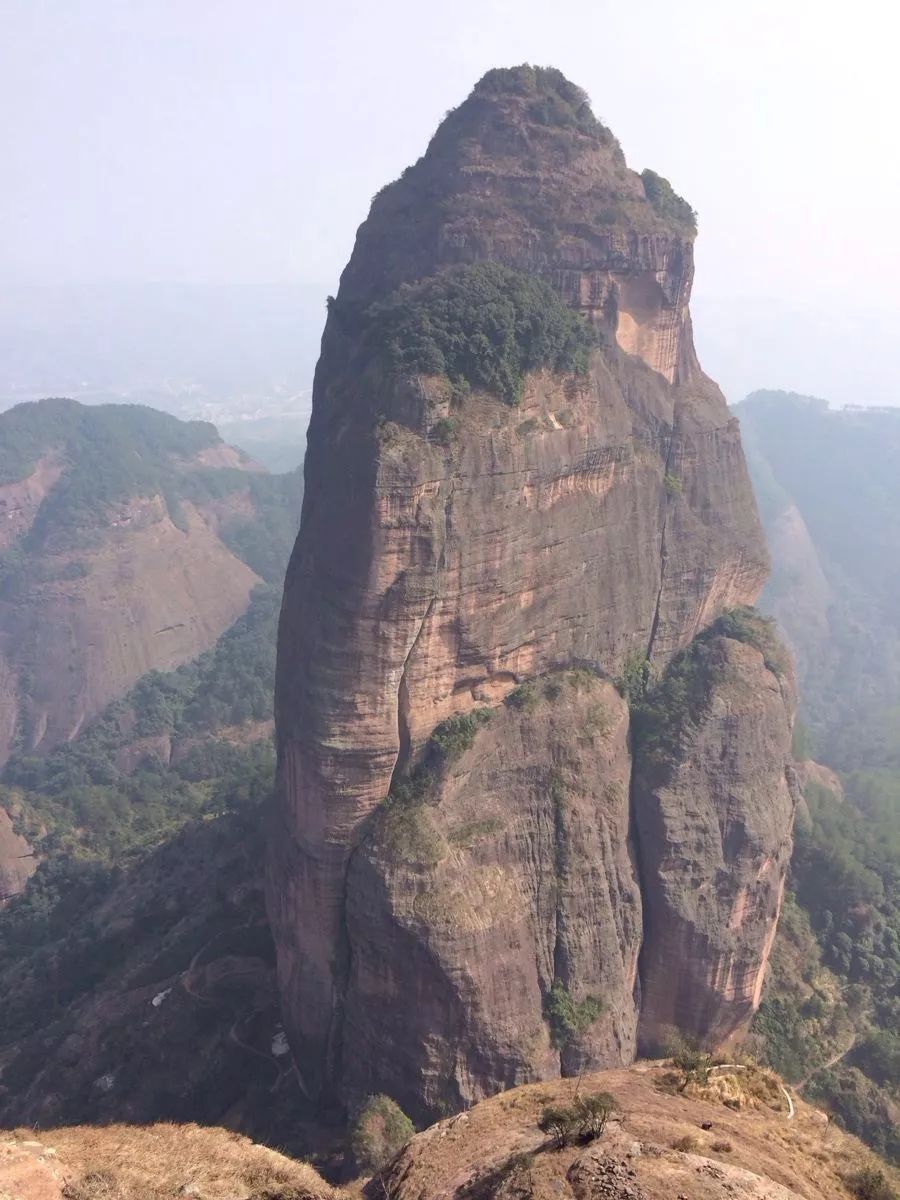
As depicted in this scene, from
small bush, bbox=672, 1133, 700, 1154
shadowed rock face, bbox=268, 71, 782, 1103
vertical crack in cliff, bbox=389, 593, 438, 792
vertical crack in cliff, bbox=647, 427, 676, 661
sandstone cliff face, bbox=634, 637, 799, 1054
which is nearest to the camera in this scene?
small bush, bbox=672, 1133, 700, 1154

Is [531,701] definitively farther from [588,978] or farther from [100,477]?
[100,477]

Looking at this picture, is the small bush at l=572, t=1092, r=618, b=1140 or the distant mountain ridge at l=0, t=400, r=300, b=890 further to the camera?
the distant mountain ridge at l=0, t=400, r=300, b=890

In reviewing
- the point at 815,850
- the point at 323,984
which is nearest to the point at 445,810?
the point at 323,984

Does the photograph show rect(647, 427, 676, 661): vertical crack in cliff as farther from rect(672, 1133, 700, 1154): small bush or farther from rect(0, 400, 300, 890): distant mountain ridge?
rect(0, 400, 300, 890): distant mountain ridge

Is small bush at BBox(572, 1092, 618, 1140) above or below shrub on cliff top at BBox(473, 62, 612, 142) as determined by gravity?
below

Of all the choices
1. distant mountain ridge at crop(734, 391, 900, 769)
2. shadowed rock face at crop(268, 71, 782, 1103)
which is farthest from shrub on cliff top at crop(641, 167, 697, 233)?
distant mountain ridge at crop(734, 391, 900, 769)
